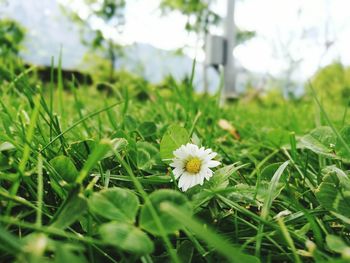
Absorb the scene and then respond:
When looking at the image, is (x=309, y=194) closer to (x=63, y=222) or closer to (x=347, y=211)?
(x=347, y=211)

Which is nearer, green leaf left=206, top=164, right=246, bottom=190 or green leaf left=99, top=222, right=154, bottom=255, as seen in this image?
green leaf left=99, top=222, right=154, bottom=255

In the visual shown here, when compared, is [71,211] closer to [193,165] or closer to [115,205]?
[115,205]

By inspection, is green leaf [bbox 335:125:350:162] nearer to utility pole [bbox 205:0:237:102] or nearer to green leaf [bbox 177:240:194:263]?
green leaf [bbox 177:240:194:263]

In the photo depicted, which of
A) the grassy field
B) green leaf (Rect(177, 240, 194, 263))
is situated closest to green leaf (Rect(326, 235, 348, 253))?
the grassy field

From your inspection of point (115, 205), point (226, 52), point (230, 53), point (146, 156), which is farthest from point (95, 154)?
point (230, 53)

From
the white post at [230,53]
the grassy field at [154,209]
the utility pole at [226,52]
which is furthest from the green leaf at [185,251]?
the white post at [230,53]

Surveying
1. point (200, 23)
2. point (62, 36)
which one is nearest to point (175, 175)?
point (200, 23)
